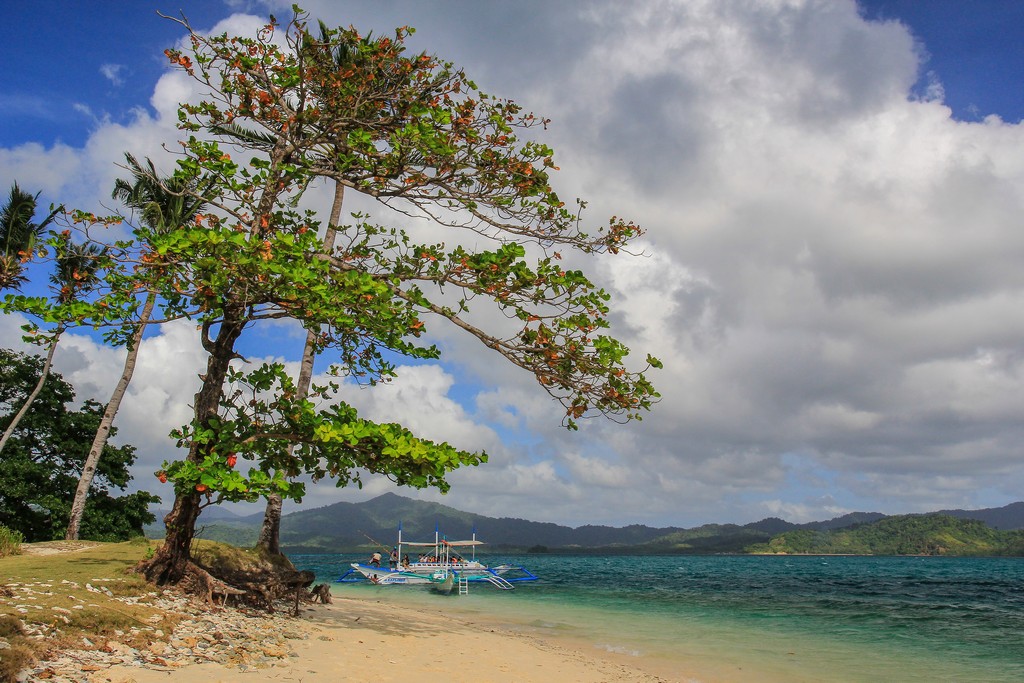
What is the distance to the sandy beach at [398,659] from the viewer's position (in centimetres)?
842

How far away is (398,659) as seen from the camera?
1113 centimetres

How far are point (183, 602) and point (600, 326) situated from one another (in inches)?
355

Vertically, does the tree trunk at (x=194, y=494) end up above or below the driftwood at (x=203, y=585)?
above

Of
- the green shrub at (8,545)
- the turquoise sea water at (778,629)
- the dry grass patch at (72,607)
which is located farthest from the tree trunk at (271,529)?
the turquoise sea water at (778,629)

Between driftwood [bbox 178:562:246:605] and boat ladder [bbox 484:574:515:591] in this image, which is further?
boat ladder [bbox 484:574:515:591]

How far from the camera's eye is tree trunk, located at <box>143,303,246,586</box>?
1209 cm

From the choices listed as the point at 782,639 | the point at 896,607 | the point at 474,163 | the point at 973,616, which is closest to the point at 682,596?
the point at 896,607

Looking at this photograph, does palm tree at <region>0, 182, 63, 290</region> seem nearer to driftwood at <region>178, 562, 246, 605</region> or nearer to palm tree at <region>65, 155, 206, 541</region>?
palm tree at <region>65, 155, 206, 541</region>

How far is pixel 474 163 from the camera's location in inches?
515

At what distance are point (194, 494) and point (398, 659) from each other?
15.9 ft

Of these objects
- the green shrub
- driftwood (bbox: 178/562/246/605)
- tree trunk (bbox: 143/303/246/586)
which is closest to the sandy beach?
driftwood (bbox: 178/562/246/605)

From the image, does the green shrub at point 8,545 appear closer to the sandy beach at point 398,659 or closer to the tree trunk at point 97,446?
the tree trunk at point 97,446

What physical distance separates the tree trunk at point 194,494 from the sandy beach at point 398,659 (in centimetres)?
256

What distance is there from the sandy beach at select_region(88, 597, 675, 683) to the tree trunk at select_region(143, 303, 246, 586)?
256 cm
